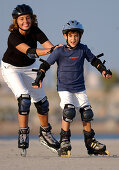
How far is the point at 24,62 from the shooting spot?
9.56 metres

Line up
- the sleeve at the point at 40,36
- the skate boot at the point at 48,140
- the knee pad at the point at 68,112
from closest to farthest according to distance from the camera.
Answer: the knee pad at the point at 68,112
the sleeve at the point at 40,36
the skate boot at the point at 48,140

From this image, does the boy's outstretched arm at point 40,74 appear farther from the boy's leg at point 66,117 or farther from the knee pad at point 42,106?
the knee pad at point 42,106

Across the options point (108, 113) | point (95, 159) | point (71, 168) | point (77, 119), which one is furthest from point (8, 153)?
point (108, 113)

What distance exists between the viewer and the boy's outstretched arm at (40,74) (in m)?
9.16

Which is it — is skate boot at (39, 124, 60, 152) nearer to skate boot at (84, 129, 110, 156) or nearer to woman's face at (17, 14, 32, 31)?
skate boot at (84, 129, 110, 156)

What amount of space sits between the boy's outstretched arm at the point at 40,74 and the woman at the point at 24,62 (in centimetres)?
16

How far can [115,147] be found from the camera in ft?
37.6

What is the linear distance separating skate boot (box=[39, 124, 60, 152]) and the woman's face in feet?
5.51

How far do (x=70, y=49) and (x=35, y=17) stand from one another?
0.80 metres

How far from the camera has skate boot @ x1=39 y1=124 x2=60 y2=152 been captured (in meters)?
9.81

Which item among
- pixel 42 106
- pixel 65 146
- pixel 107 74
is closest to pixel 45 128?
pixel 42 106

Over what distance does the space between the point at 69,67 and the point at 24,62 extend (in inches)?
30.8

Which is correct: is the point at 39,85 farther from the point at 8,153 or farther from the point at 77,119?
the point at 77,119

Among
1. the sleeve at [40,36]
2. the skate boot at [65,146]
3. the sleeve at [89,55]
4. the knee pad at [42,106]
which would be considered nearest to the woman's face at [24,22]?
the sleeve at [40,36]
